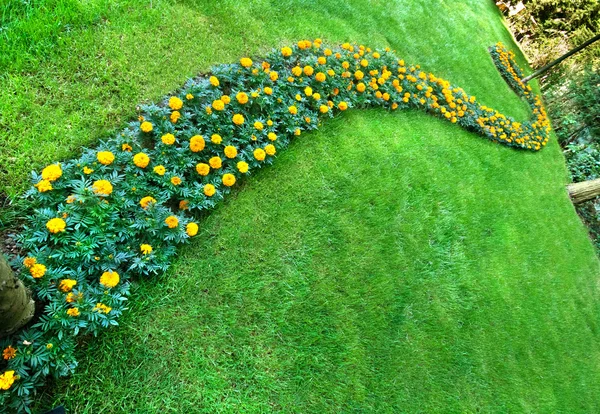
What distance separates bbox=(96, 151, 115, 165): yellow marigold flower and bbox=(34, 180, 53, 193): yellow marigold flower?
0.30 meters

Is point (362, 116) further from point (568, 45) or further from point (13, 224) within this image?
point (568, 45)

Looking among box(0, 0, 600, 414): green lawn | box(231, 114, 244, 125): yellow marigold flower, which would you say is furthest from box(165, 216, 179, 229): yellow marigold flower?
box(231, 114, 244, 125): yellow marigold flower

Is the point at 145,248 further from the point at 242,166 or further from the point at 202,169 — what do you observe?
the point at 242,166

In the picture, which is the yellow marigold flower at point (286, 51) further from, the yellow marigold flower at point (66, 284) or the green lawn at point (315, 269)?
the yellow marigold flower at point (66, 284)

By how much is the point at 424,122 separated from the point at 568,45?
355 inches

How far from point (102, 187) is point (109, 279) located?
54 centimetres

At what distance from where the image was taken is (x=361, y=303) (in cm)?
277

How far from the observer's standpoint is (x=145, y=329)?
202cm

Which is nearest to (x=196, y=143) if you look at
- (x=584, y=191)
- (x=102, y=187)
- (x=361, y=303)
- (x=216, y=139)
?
(x=216, y=139)

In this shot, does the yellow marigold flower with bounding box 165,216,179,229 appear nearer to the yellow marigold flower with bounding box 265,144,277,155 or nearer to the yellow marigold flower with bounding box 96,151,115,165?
the yellow marigold flower with bounding box 96,151,115,165

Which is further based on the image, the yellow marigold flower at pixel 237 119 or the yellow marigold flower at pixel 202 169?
the yellow marigold flower at pixel 237 119

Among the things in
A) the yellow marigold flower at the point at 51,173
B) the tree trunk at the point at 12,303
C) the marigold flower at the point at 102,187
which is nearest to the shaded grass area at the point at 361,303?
the tree trunk at the point at 12,303

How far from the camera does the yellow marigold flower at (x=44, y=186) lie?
75.3 inches

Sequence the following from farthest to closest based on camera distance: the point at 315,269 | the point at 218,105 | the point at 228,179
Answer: the point at 315,269 < the point at 218,105 < the point at 228,179
